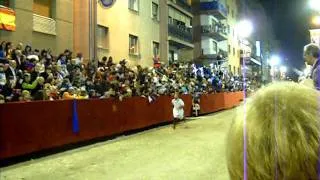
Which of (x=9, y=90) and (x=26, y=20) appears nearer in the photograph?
(x=9, y=90)

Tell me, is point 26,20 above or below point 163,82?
above

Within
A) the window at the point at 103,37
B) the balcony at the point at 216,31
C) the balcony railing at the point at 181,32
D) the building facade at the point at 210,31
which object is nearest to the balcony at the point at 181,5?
the balcony railing at the point at 181,32

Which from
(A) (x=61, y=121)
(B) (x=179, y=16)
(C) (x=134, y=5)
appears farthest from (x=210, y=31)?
(A) (x=61, y=121)

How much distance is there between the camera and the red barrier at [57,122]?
11.6 m

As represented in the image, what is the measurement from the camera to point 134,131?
1962 centimetres

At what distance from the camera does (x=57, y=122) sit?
44.8 feet

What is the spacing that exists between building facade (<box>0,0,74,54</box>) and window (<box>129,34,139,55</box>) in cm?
703

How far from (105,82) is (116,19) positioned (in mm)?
12178

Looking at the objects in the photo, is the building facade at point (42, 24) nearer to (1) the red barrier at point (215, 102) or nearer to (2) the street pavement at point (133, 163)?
(2) the street pavement at point (133, 163)

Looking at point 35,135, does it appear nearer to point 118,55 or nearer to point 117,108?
point 117,108

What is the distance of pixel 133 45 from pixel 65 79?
53.8 feet

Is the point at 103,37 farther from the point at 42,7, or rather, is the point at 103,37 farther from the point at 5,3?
the point at 5,3

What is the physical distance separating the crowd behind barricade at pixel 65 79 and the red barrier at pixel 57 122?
0.37 meters

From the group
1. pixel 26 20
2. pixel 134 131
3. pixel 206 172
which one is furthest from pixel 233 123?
pixel 26 20
